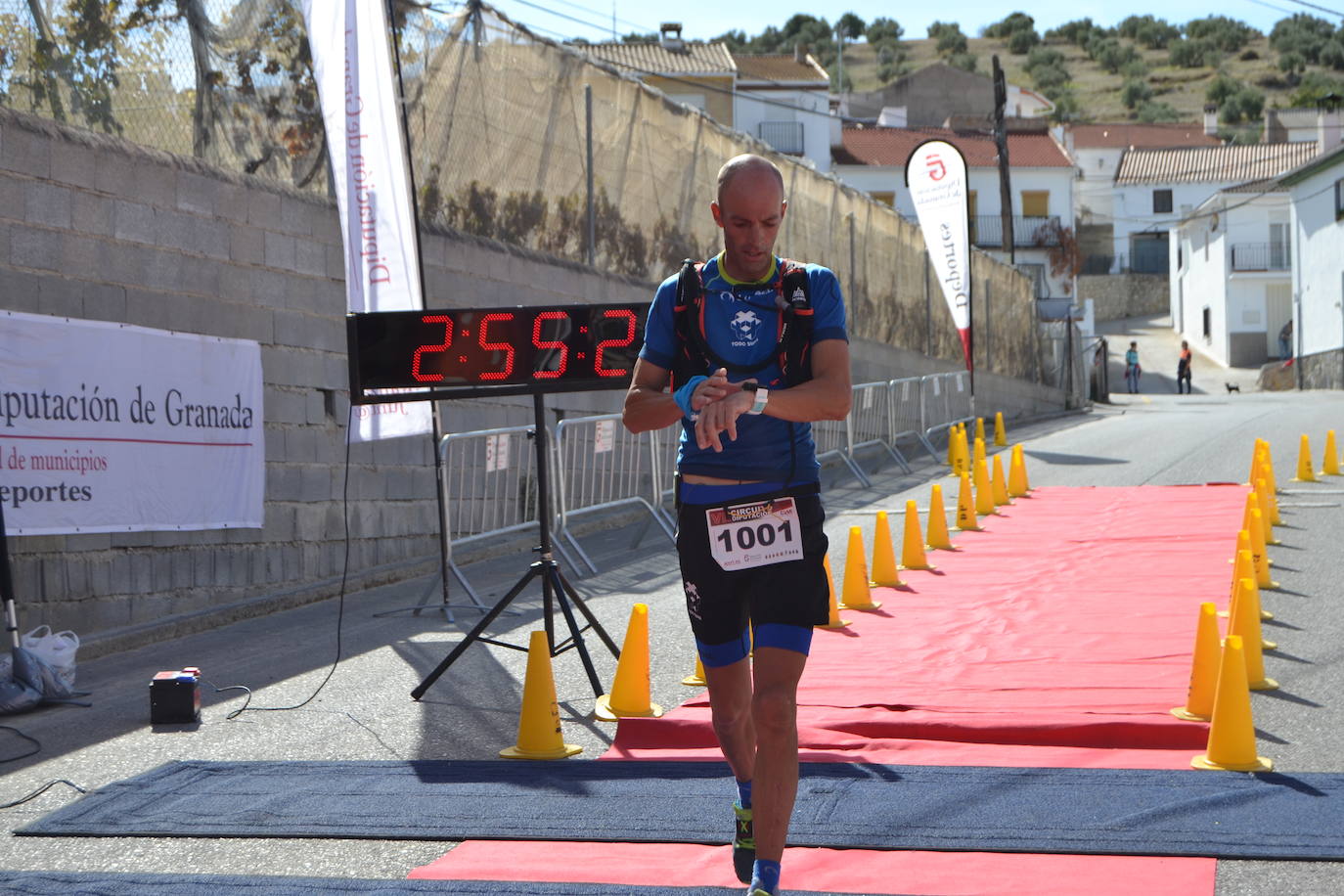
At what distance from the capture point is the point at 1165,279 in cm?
8350

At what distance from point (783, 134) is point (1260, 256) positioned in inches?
853

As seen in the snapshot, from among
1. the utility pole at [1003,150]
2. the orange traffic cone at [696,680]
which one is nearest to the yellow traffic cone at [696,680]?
the orange traffic cone at [696,680]

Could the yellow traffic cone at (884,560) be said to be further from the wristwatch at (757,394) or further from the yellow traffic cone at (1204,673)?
the wristwatch at (757,394)

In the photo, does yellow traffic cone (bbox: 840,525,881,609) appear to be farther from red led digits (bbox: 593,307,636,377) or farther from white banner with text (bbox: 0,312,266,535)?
white banner with text (bbox: 0,312,266,535)

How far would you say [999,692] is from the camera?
687 cm

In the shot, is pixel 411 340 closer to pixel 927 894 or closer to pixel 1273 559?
pixel 927 894

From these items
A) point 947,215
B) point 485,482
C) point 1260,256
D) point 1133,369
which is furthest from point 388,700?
point 1260,256

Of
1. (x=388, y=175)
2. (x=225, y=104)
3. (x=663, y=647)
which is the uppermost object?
(x=225, y=104)

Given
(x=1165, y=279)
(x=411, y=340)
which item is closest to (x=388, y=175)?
(x=411, y=340)

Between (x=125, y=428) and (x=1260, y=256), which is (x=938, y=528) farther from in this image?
(x=1260, y=256)

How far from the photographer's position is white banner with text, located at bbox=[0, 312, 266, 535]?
26.8 feet

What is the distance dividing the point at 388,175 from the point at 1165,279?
8034 cm

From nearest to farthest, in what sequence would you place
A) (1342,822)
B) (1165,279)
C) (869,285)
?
(1342,822)
(869,285)
(1165,279)

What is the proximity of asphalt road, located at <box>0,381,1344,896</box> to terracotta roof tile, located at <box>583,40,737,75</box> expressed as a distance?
48.3m
